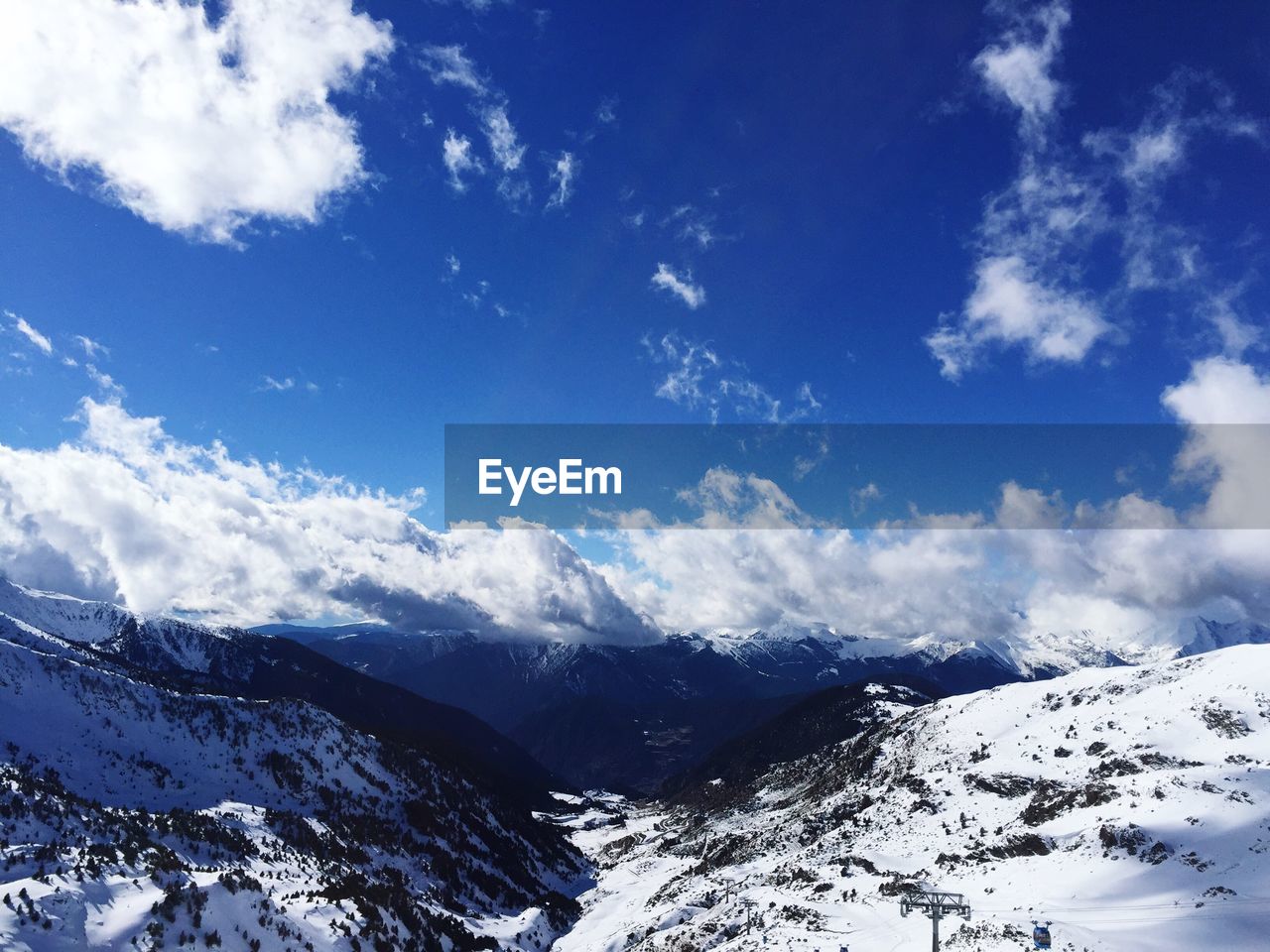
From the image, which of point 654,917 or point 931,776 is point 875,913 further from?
point 931,776

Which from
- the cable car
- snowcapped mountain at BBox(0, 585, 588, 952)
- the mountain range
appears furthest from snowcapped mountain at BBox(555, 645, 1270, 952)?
snowcapped mountain at BBox(0, 585, 588, 952)

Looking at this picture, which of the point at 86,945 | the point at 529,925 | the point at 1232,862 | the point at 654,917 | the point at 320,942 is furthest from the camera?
the point at 529,925

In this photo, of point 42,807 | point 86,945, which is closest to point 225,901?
point 86,945

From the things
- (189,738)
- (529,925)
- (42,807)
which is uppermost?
(189,738)

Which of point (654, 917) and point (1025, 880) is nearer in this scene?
point (1025, 880)

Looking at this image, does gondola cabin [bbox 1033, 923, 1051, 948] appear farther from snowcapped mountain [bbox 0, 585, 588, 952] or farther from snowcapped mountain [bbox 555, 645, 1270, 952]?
snowcapped mountain [bbox 0, 585, 588, 952]

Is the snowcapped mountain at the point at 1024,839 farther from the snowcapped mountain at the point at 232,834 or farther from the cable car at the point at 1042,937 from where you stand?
the snowcapped mountain at the point at 232,834

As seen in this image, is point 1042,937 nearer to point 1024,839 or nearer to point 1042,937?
point 1042,937
